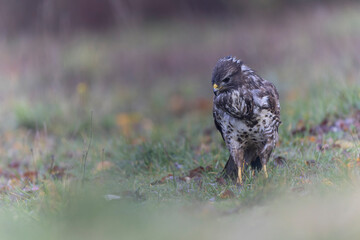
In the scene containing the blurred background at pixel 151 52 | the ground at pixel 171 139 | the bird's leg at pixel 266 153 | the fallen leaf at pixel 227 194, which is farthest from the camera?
the blurred background at pixel 151 52

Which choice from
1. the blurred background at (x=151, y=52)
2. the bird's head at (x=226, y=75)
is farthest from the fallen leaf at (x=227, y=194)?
the blurred background at (x=151, y=52)

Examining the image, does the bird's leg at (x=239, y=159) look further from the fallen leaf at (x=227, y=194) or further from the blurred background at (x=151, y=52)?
the blurred background at (x=151, y=52)

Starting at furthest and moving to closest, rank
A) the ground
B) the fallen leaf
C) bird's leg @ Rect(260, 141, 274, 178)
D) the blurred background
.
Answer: the blurred background, bird's leg @ Rect(260, 141, 274, 178), the fallen leaf, the ground

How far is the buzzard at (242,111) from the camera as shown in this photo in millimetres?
4965

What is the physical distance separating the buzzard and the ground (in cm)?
31

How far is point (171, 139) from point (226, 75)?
2.50 m

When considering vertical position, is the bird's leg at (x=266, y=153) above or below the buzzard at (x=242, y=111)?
below

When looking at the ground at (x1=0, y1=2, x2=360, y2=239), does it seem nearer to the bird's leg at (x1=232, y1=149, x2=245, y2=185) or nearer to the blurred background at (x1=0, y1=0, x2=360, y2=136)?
the blurred background at (x1=0, y1=0, x2=360, y2=136)

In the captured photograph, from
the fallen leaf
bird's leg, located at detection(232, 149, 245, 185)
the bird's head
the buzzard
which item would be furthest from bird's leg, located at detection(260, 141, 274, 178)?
the bird's head

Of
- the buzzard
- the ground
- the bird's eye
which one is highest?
the bird's eye

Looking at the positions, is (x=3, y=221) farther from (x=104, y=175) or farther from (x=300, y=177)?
(x=300, y=177)

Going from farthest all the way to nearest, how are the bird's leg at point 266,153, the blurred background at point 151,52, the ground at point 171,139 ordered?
the blurred background at point 151,52, the bird's leg at point 266,153, the ground at point 171,139

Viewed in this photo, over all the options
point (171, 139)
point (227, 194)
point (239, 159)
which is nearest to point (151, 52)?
point (171, 139)

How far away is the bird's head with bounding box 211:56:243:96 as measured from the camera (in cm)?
488
